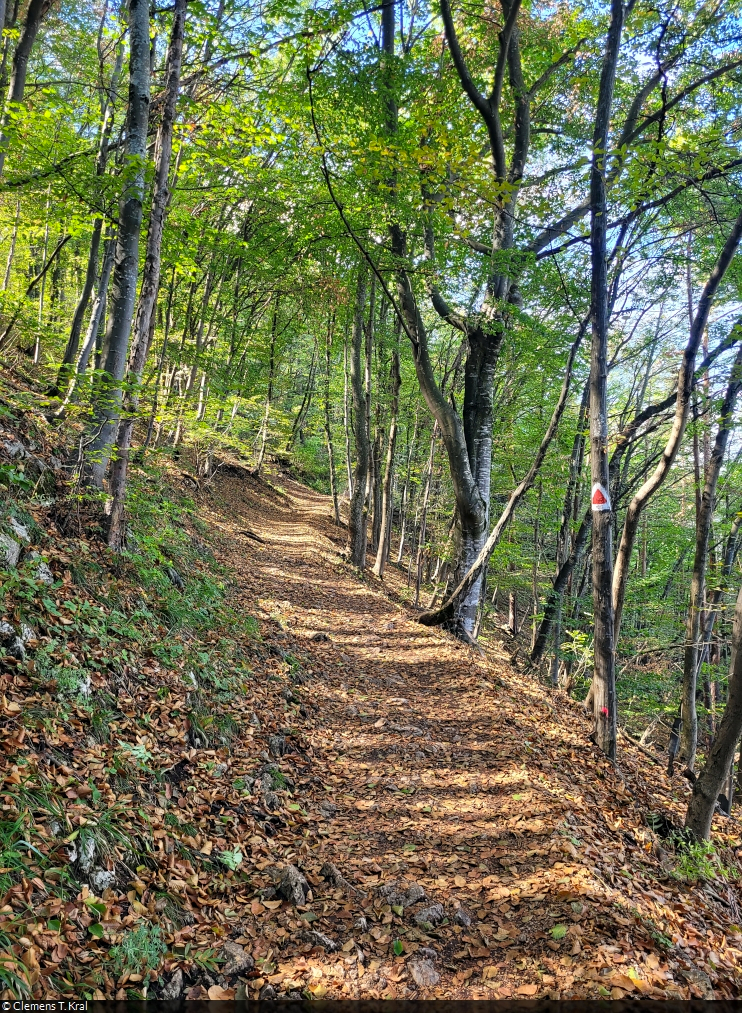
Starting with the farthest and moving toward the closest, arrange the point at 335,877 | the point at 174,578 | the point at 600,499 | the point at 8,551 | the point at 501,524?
the point at 501,524 < the point at 174,578 < the point at 600,499 < the point at 8,551 < the point at 335,877

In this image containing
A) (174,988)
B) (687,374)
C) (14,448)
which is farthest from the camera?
(687,374)

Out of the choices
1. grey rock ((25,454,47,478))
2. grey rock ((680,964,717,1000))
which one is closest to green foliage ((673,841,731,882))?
grey rock ((680,964,717,1000))

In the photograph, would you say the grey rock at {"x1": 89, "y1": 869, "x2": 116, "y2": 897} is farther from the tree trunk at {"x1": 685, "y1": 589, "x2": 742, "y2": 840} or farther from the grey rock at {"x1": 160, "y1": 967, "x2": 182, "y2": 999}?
the tree trunk at {"x1": 685, "y1": 589, "x2": 742, "y2": 840}

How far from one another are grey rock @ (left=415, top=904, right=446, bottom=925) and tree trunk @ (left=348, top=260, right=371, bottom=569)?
36.0ft

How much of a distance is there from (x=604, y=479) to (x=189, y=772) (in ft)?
17.6

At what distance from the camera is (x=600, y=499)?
20.0 ft

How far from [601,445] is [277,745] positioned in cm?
505

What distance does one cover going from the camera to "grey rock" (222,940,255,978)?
9.70ft

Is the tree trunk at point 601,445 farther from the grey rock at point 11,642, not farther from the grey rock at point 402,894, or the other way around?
the grey rock at point 11,642

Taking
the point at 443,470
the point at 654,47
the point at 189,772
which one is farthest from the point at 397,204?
the point at 443,470

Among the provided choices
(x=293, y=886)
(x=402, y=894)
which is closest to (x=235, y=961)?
(x=293, y=886)

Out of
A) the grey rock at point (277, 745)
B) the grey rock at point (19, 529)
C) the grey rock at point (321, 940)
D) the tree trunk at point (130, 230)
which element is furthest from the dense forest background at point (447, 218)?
the grey rock at point (321, 940)

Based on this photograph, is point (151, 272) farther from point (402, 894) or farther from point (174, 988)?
point (402, 894)

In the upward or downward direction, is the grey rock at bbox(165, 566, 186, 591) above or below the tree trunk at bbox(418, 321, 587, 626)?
below
